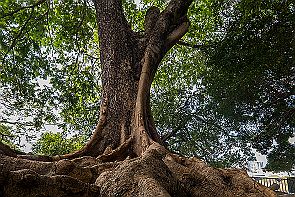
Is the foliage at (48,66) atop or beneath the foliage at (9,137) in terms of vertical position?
atop

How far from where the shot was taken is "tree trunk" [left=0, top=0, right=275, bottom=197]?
155cm

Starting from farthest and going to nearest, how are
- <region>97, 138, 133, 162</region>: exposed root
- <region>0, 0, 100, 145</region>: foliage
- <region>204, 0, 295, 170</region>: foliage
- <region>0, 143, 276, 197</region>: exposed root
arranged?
<region>0, 0, 100, 145</region>: foliage
<region>204, 0, 295, 170</region>: foliage
<region>97, 138, 133, 162</region>: exposed root
<region>0, 143, 276, 197</region>: exposed root

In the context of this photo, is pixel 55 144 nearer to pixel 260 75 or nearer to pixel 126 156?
pixel 260 75

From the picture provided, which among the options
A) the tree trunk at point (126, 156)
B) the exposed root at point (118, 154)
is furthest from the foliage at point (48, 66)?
the exposed root at point (118, 154)

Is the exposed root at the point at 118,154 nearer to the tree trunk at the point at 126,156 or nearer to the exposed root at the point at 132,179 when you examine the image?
the tree trunk at the point at 126,156

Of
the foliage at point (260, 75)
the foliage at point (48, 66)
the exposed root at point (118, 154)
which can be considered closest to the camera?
the exposed root at point (118, 154)

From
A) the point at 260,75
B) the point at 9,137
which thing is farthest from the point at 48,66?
the point at 260,75

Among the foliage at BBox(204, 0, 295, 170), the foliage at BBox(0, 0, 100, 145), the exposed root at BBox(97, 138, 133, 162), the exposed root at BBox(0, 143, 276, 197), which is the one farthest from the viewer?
the foliage at BBox(0, 0, 100, 145)

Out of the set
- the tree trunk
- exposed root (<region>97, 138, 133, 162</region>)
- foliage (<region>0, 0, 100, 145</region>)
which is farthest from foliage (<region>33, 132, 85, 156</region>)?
exposed root (<region>97, 138, 133, 162</region>)

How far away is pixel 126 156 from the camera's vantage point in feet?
10.3

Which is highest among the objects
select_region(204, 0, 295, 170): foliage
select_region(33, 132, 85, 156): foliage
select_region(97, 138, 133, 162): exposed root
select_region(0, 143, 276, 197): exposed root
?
select_region(204, 0, 295, 170): foliage

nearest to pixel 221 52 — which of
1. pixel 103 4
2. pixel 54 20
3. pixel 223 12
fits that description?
pixel 223 12

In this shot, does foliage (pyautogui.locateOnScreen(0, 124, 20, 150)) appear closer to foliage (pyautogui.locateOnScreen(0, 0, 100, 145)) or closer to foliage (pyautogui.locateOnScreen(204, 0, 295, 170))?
foliage (pyautogui.locateOnScreen(0, 0, 100, 145))

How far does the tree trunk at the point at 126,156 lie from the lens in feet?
5.10
